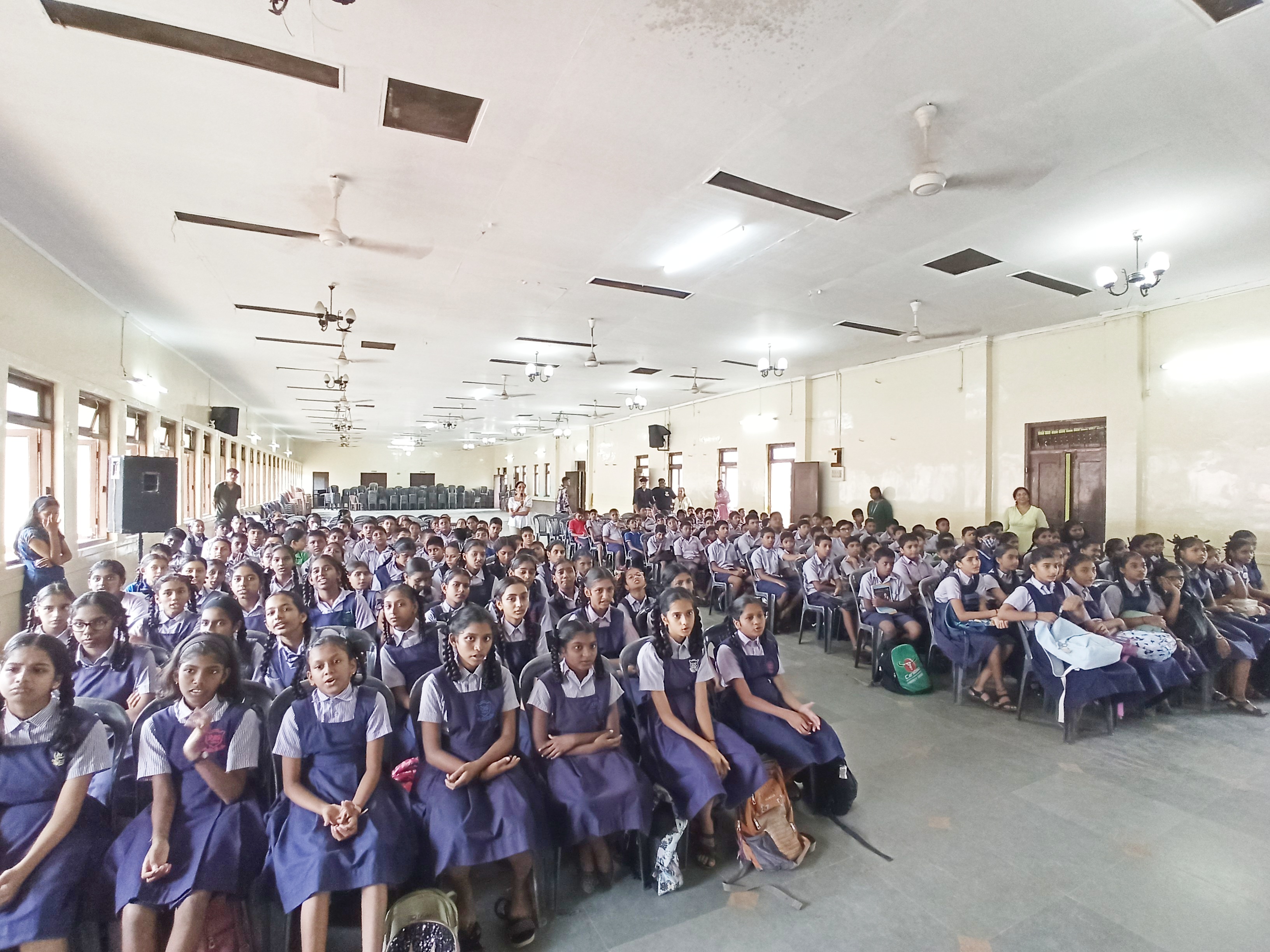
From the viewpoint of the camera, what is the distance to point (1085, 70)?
2.90 m

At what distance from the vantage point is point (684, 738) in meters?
2.59

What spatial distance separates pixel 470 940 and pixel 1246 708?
17.2 feet

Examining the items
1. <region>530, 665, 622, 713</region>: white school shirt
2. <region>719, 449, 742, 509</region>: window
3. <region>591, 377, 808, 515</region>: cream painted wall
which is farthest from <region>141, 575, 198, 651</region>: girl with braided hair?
<region>719, 449, 742, 509</region>: window

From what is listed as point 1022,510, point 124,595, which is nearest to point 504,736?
point 124,595

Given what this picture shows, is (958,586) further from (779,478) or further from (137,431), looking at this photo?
(137,431)

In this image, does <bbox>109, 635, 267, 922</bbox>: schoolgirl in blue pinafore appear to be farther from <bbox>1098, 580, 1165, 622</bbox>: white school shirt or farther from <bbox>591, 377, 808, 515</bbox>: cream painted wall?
<bbox>591, 377, 808, 515</bbox>: cream painted wall

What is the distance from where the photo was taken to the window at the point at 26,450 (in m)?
4.91

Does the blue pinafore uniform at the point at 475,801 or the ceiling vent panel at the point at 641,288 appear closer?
the blue pinafore uniform at the point at 475,801

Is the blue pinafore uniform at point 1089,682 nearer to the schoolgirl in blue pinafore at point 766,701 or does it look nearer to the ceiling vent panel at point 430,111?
the schoolgirl in blue pinafore at point 766,701

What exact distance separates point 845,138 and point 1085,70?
111 cm

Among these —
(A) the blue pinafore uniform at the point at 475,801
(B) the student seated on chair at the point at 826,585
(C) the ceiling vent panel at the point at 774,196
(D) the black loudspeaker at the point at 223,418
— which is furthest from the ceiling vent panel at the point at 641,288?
(D) the black loudspeaker at the point at 223,418

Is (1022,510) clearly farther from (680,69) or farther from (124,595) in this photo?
(124,595)

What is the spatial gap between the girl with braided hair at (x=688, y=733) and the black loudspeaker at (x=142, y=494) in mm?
6363

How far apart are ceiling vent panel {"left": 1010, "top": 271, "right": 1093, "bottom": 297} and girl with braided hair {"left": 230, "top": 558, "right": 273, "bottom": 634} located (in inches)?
269
